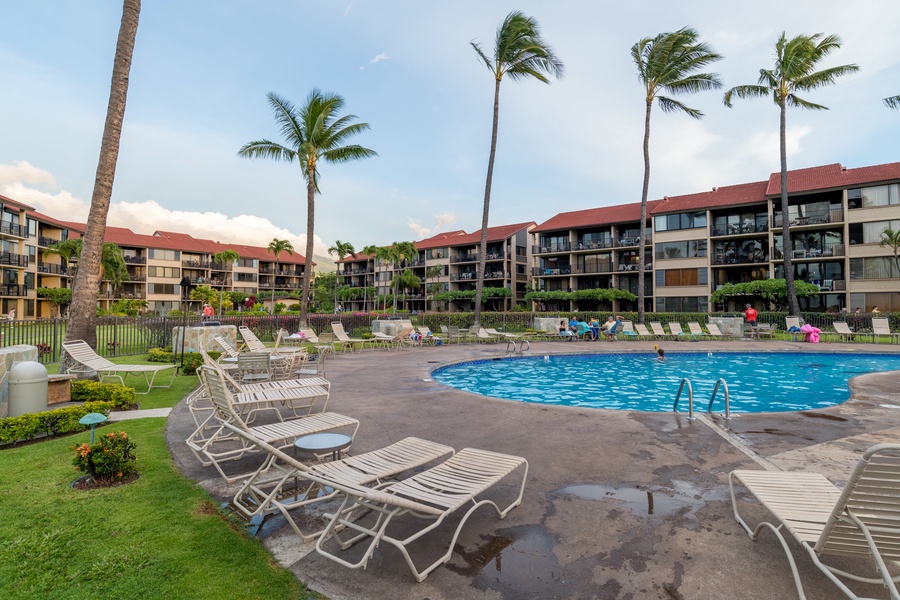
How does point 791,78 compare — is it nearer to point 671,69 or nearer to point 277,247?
point 671,69

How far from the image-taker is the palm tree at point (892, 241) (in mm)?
29345

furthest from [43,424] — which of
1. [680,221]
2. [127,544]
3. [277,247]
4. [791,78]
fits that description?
[277,247]

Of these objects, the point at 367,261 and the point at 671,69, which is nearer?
the point at 671,69

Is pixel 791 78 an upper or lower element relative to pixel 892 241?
upper

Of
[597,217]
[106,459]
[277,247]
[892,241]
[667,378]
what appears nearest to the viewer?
[106,459]

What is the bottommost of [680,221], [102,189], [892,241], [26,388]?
[26,388]

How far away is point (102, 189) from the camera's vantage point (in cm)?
893

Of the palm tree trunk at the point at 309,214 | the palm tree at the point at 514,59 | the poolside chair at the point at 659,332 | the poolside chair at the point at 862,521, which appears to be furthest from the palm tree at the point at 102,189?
the poolside chair at the point at 659,332

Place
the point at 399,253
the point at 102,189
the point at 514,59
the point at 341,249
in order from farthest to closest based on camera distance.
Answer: the point at 341,249 → the point at 399,253 → the point at 514,59 → the point at 102,189

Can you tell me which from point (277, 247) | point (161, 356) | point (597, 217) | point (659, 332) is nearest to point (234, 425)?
point (161, 356)

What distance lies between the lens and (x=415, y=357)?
16141mm

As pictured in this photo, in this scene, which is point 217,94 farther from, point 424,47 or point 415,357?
point 415,357

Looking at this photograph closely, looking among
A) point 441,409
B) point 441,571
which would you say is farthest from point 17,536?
point 441,409

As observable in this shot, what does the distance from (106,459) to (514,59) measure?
26969 millimetres
